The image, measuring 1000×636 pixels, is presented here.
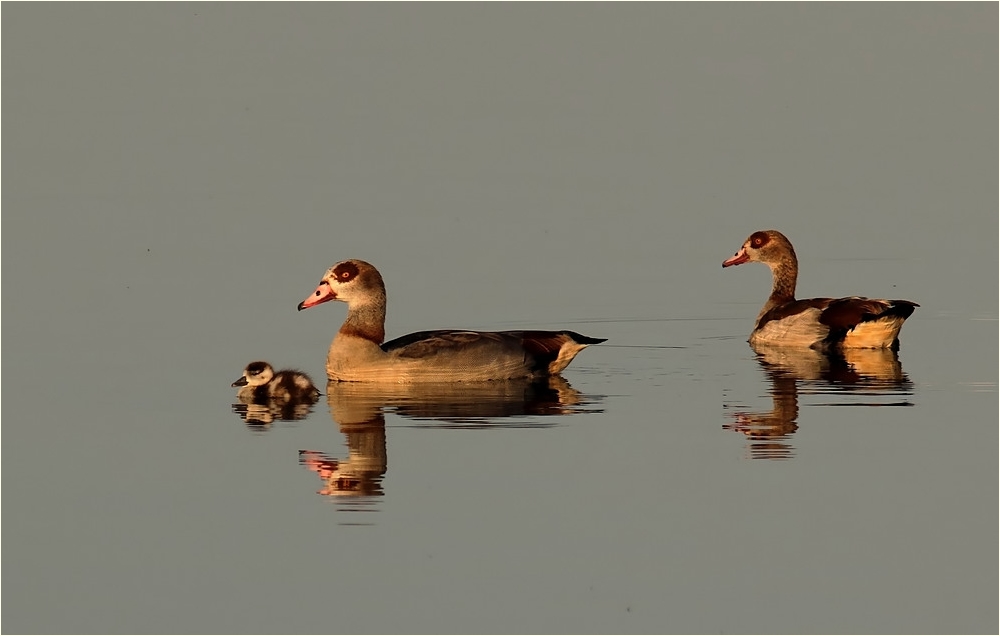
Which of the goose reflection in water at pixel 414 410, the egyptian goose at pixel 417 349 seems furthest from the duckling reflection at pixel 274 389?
the egyptian goose at pixel 417 349

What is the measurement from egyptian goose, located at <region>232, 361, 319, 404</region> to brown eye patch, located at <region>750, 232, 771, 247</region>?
950 centimetres

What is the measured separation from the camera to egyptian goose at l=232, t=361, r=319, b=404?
70.0 ft

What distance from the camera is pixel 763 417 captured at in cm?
1973

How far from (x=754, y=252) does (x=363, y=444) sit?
38.7 feet

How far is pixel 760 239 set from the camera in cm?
2903

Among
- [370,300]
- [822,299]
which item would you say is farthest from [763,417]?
[822,299]

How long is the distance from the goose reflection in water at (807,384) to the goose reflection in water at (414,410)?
1.84 m

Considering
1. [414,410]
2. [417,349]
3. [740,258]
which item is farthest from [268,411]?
[740,258]

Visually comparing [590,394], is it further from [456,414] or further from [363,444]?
[363,444]

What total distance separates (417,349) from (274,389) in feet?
5.70

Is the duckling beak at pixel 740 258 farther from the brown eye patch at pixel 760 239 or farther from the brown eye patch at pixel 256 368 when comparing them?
the brown eye patch at pixel 256 368

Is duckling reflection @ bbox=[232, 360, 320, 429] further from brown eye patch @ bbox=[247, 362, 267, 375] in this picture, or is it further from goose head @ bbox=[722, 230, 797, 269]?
goose head @ bbox=[722, 230, 797, 269]

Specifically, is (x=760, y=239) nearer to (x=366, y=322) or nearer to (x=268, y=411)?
(x=366, y=322)

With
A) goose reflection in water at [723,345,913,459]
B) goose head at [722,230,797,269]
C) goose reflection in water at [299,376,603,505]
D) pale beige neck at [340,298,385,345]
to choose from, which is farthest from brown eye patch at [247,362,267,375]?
goose head at [722,230,797,269]
